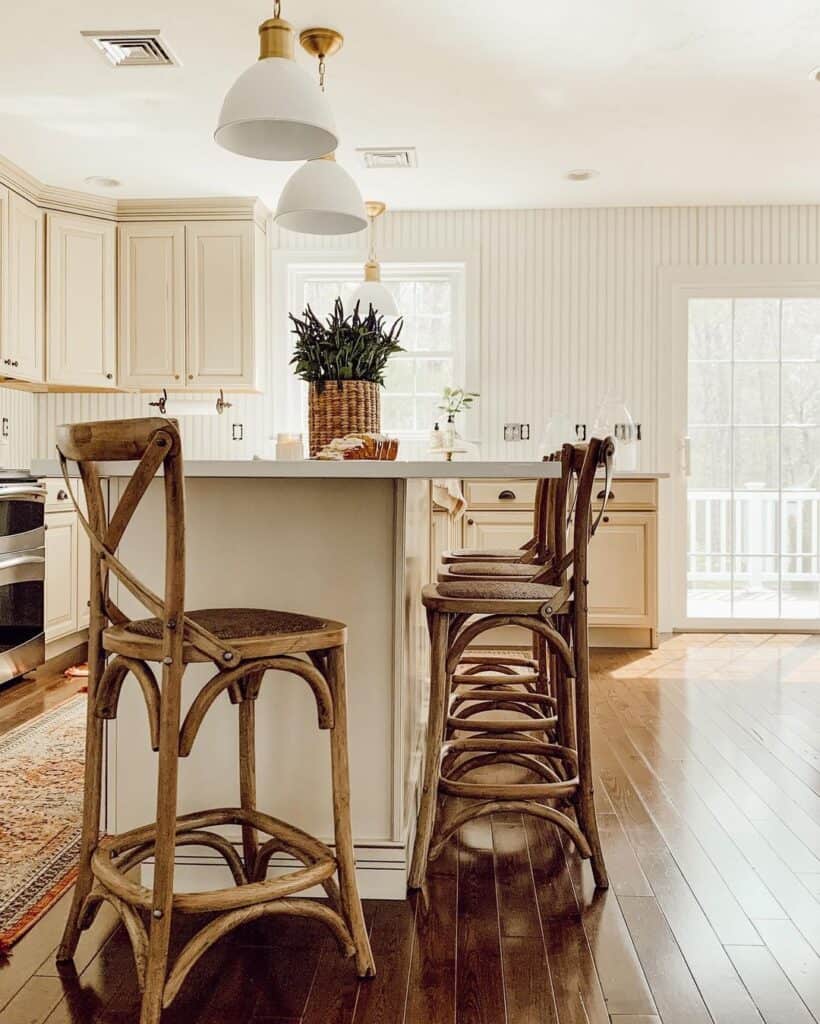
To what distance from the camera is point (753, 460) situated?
5.62 meters

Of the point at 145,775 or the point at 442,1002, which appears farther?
the point at 145,775

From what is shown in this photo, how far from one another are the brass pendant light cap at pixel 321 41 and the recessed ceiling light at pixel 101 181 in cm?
193

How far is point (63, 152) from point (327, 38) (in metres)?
1.86

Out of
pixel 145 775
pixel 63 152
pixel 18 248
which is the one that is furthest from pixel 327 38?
pixel 145 775

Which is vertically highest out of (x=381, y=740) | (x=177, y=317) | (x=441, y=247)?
(x=441, y=247)

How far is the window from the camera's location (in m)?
5.71

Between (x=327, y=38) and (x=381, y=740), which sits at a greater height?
(x=327, y=38)

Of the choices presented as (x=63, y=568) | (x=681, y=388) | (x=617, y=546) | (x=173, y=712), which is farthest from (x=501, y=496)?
(x=173, y=712)

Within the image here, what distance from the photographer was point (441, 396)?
5.72 meters

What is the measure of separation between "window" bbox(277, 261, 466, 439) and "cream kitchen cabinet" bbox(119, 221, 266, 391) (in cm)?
42

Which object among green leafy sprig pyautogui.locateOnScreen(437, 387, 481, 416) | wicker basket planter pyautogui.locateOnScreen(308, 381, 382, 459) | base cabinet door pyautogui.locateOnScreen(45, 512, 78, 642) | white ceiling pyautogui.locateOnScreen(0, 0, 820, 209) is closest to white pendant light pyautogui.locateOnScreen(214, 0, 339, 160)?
wicker basket planter pyautogui.locateOnScreen(308, 381, 382, 459)

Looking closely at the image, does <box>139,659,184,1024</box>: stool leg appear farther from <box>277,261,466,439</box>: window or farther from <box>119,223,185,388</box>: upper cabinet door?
<box>277,261,466,439</box>: window

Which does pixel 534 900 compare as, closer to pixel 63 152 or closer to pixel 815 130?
pixel 815 130

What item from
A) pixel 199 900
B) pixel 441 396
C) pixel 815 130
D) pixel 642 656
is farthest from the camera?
pixel 441 396
